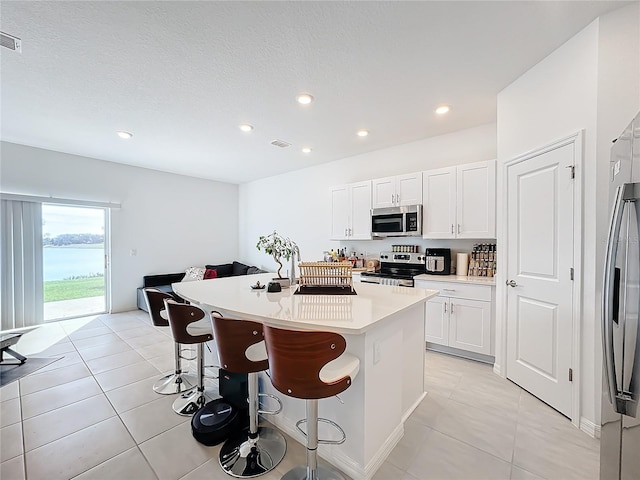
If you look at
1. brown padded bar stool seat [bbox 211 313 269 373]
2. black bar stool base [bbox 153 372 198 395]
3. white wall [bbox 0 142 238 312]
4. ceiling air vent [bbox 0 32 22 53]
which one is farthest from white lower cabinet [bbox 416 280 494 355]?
white wall [bbox 0 142 238 312]

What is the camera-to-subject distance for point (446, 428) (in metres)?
2.03

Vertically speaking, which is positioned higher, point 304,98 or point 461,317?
point 304,98

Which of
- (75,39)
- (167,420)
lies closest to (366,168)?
(75,39)

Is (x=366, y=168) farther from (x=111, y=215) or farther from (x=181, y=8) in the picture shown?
(x=111, y=215)

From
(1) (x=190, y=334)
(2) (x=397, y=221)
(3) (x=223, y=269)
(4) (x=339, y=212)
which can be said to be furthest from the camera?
(3) (x=223, y=269)

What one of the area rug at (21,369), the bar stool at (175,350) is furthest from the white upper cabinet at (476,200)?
the area rug at (21,369)

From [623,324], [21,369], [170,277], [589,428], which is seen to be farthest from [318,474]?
[170,277]

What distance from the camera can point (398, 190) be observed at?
3979mm

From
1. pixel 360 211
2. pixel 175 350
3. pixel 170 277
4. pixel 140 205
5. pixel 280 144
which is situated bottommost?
pixel 175 350

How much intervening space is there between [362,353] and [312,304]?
47cm

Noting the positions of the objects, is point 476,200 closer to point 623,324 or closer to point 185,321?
point 623,324

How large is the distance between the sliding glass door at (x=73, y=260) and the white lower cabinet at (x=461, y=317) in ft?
18.6

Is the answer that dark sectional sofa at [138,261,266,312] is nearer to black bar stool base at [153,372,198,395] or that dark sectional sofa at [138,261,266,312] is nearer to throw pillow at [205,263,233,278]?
throw pillow at [205,263,233,278]

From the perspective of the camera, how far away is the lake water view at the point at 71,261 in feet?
15.1
